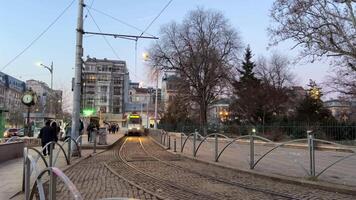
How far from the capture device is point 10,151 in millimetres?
19297

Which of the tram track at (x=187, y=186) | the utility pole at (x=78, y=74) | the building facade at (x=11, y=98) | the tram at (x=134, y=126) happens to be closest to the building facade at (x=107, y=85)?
the building facade at (x=11, y=98)

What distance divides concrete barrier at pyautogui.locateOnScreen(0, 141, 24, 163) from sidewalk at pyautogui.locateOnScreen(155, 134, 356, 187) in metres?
8.74

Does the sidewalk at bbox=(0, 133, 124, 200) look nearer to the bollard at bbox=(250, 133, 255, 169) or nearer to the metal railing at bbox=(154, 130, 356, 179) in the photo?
the metal railing at bbox=(154, 130, 356, 179)

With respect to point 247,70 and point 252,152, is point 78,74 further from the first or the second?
point 247,70

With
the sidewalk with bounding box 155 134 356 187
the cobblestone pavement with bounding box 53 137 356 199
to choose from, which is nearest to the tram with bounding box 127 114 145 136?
the sidewalk with bounding box 155 134 356 187

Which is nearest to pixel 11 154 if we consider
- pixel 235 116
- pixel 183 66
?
pixel 183 66

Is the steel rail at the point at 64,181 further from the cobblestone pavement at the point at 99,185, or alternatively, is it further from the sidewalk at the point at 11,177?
the sidewalk at the point at 11,177

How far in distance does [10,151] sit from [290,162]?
1186 centimetres

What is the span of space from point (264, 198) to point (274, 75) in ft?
250

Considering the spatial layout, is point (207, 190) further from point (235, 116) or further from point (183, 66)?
point (235, 116)

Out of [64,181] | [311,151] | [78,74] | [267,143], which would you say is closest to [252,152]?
[267,143]

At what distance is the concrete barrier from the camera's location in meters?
18.1

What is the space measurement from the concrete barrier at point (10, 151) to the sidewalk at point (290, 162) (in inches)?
344

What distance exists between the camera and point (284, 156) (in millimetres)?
14672
